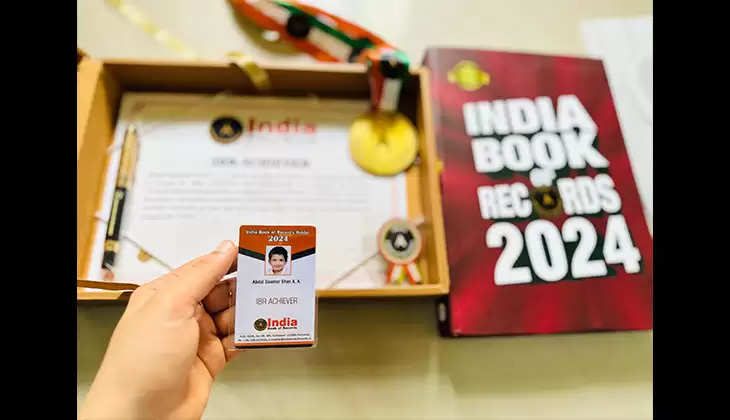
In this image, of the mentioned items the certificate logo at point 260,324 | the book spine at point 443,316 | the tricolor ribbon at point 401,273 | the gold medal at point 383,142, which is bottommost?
the book spine at point 443,316

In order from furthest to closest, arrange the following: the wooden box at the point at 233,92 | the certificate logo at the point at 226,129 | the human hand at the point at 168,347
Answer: the certificate logo at the point at 226,129 → the wooden box at the point at 233,92 → the human hand at the point at 168,347

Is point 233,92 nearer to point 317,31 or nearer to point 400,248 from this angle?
point 317,31

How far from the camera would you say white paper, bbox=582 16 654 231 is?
838mm

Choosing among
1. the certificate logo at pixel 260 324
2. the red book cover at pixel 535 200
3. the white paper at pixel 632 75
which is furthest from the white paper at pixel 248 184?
the white paper at pixel 632 75

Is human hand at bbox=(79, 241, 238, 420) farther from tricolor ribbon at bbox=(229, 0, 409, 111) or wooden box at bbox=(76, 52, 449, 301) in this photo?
tricolor ribbon at bbox=(229, 0, 409, 111)

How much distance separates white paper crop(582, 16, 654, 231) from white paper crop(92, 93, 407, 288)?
1.48 ft

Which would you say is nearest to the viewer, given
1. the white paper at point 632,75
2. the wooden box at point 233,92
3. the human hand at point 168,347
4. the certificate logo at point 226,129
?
the human hand at point 168,347

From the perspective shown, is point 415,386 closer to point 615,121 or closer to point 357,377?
point 357,377

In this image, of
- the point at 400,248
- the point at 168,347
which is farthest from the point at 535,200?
the point at 168,347

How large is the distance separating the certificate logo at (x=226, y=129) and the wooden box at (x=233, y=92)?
0.19ft

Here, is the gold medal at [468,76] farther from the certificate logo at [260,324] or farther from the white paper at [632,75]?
the certificate logo at [260,324]

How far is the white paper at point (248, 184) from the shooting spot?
0.66m

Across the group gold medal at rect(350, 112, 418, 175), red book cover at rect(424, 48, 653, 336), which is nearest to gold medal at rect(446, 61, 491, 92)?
red book cover at rect(424, 48, 653, 336)

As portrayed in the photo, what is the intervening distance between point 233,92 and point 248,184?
17 cm
